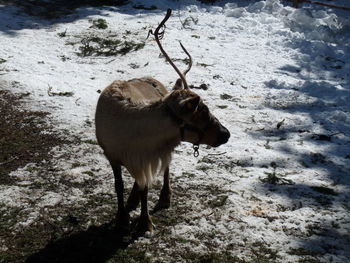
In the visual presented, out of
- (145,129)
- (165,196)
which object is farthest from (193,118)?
(165,196)

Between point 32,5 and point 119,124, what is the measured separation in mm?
8692

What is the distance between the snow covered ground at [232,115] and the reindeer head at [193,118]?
865 mm

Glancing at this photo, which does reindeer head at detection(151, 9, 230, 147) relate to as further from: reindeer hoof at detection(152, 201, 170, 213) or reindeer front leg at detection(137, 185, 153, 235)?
reindeer hoof at detection(152, 201, 170, 213)

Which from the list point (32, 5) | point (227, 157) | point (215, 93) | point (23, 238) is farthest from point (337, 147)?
point (32, 5)

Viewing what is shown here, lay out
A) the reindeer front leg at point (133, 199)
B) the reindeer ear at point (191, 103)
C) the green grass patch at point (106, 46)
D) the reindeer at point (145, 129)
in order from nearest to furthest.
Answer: the reindeer ear at point (191, 103), the reindeer at point (145, 129), the reindeer front leg at point (133, 199), the green grass patch at point (106, 46)

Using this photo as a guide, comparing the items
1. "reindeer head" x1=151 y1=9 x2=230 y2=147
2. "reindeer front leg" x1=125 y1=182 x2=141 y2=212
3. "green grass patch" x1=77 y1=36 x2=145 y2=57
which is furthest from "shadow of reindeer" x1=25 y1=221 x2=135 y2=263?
"green grass patch" x1=77 y1=36 x2=145 y2=57

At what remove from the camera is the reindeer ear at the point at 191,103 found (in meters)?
3.83

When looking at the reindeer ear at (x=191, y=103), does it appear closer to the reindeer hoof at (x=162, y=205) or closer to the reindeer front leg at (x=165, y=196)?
the reindeer front leg at (x=165, y=196)

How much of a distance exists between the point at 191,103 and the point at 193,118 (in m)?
0.25

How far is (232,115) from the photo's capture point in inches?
270

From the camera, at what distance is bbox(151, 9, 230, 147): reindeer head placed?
12.7 ft

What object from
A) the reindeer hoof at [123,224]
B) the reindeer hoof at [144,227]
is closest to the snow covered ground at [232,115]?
the reindeer hoof at [144,227]

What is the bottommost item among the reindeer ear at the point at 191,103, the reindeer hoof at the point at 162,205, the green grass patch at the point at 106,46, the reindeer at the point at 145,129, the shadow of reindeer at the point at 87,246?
the shadow of reindeer at the point at 87,246

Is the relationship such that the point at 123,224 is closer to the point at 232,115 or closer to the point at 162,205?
the point at 162,205
